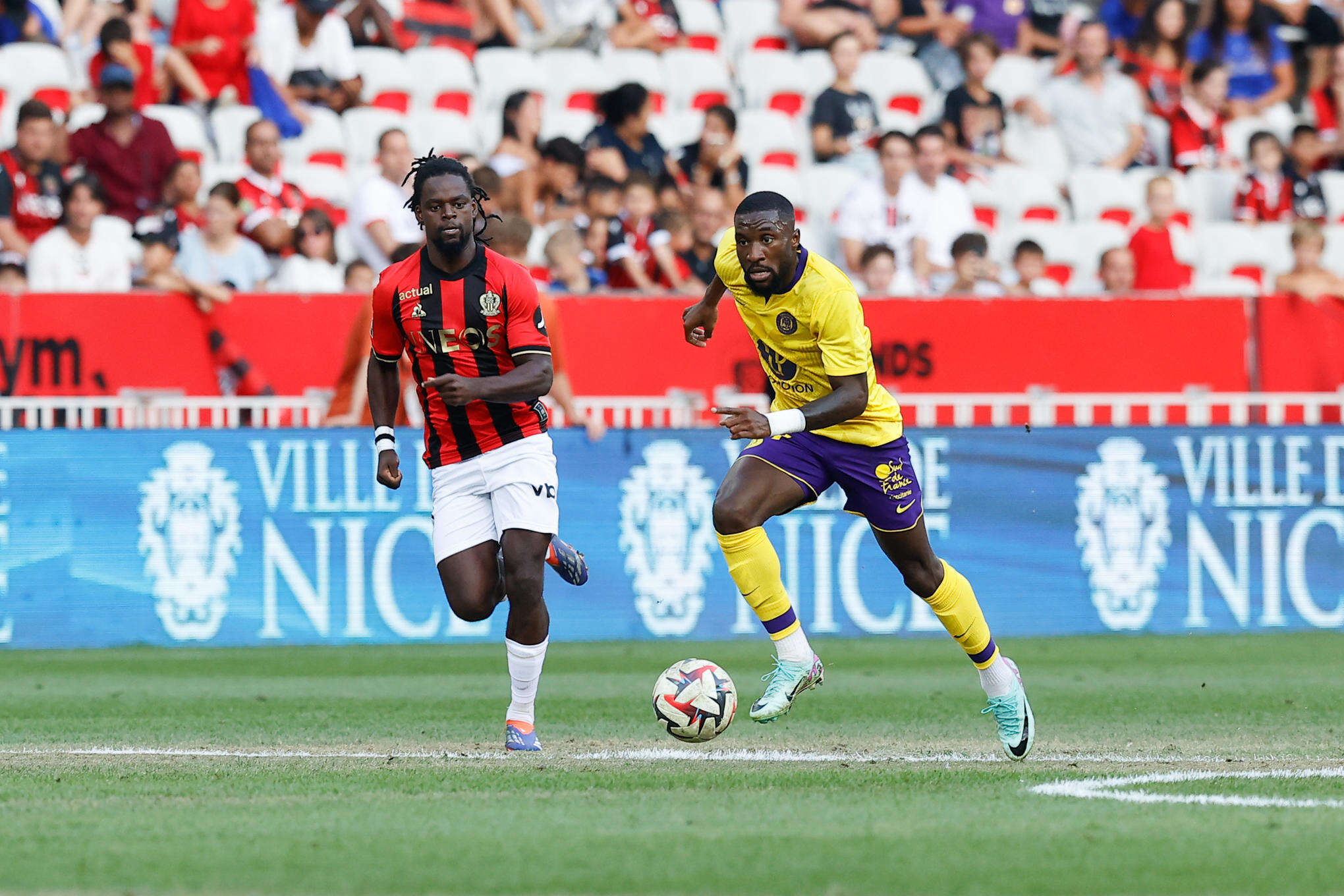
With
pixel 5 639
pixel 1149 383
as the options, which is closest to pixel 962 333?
pixel 1149 383

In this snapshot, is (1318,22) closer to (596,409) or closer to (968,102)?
(968,102)

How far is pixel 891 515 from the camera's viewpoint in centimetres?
768

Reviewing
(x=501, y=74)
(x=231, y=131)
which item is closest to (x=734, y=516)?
(x=231, y=131)

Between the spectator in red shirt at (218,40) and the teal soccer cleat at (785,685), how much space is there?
10.6 m

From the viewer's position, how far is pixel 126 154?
14734 millimetres

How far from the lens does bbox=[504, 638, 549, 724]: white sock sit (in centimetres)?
782

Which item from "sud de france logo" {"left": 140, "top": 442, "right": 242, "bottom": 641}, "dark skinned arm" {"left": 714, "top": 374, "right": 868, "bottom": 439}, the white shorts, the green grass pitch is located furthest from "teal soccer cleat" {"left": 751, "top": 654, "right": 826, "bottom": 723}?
"sud de france logo" {"left": 140, "top": 442, "right": 242, "bottom": 641}

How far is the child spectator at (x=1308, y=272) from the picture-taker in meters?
14.3

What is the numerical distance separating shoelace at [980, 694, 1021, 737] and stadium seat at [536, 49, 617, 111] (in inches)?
455

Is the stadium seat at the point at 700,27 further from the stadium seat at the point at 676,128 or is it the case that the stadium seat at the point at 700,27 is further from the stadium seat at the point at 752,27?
the stadium seat at the point at 676,128

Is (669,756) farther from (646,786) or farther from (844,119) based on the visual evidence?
(844,119)

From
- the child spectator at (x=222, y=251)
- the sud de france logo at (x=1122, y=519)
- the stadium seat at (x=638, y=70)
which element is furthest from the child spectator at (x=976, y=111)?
the child spectator at (x=222, y=251)

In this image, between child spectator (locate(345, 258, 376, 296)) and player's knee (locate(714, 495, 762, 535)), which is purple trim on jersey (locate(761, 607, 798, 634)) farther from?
child spectator (locate(345, 258, 376, 296))

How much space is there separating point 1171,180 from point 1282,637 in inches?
195
